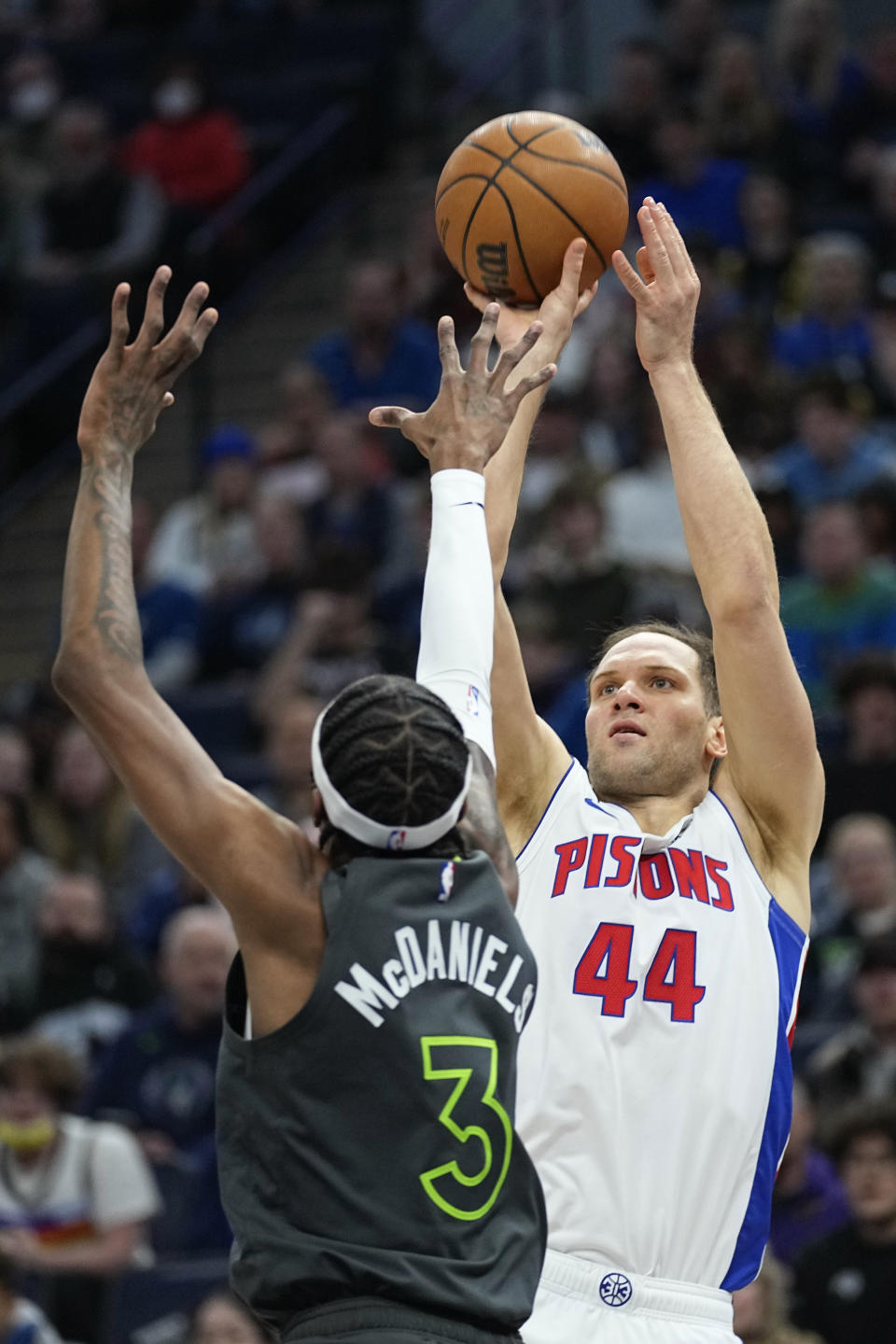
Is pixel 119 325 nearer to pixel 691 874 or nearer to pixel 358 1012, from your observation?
pixel 358 1012

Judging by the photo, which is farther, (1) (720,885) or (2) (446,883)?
(1) (720,885)

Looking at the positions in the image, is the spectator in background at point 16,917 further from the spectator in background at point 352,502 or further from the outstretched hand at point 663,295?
the outstretched hand at point 663,295

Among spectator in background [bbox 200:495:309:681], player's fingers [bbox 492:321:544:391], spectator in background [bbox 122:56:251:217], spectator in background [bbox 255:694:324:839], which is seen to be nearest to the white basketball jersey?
player's fingers [bbox 492:321:544:391]

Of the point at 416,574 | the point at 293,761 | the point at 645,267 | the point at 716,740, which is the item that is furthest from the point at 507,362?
the point at 416,574

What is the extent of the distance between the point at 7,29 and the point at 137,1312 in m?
11.7

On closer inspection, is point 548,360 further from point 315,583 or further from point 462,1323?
point 315,583

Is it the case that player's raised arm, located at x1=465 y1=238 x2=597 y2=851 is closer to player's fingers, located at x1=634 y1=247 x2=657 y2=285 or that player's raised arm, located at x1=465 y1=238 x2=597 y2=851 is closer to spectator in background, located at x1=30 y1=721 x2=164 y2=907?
player's fingers, located at x1=634 y1=247 x2=657 y2=285

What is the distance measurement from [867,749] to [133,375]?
532 cm

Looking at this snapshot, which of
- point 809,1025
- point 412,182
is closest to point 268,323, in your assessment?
point 412,182

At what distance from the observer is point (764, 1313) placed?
646cm

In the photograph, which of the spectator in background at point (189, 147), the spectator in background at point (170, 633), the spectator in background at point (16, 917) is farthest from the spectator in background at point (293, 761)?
the spectator in background at point (189, 147)

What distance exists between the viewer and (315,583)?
411 inches

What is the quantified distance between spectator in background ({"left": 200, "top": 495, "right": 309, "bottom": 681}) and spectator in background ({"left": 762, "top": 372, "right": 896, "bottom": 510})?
2511 mm

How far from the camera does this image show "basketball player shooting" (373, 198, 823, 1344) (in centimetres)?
418
